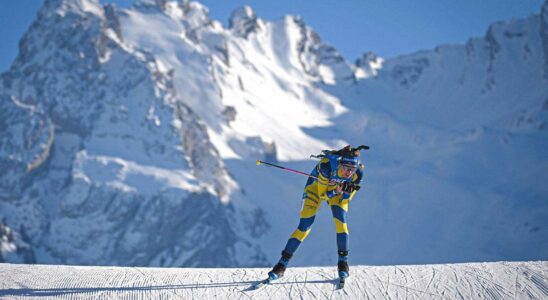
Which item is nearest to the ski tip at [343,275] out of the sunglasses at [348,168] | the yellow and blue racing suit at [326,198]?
the yellow and blue racing suit at [326,198]

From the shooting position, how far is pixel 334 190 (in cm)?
1492

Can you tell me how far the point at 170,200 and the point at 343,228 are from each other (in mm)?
181500

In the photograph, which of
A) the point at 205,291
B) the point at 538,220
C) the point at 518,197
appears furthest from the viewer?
the point at 518,197

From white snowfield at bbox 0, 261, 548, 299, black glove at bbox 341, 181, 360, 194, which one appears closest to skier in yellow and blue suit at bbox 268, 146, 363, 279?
black glove at bbox 341, 181, 360, 194

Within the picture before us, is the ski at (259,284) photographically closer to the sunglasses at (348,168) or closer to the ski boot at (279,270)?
the ski boot at (279,270)

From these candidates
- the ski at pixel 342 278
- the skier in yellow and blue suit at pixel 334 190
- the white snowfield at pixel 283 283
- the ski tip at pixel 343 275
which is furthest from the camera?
the skier in yellow and blue suit at pixel 334 190

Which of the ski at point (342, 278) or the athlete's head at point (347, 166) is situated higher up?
the athlete's head at point (347, 166)

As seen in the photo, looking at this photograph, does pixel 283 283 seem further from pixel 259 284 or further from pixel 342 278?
pixel 342 278

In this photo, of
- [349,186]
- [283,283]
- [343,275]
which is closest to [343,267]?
[343,275]

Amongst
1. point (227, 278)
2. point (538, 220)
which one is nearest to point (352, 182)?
point (227, 278)

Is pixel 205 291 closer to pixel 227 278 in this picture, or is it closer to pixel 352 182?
pixel 227 278

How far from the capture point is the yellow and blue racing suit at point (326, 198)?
48.7 ft

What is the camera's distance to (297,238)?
1498 cm

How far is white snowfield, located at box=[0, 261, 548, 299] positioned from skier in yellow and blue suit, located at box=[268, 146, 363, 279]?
2.08 feet
